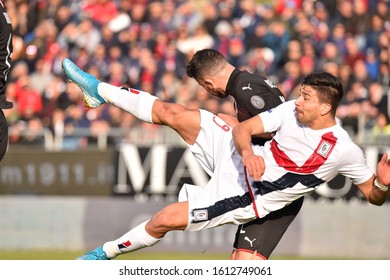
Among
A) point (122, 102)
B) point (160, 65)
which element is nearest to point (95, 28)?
point (160, 65)

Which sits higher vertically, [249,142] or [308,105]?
[308,105]

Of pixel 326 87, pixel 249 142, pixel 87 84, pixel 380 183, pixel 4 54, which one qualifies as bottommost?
pixel 380 183

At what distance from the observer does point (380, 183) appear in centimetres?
804

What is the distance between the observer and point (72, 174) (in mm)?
16312

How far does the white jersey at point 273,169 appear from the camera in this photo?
7965 mm

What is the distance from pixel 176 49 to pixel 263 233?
10.3m

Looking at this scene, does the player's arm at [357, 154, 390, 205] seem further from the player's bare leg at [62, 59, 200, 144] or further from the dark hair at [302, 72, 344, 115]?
the player's bare leg at [62, 59, 200, 144]

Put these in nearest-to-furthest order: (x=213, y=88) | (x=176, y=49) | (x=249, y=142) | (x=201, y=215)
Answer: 1. (x=249, y=142)
2. (x=201, y=215)
3. (x=213, y=88)
4. (x=176, y=49)

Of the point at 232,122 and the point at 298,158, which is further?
the point at 232,122

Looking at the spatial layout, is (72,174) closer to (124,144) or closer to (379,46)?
(124,144)

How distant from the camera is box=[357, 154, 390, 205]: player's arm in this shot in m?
8.02

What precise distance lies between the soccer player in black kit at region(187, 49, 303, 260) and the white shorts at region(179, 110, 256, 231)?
24cm

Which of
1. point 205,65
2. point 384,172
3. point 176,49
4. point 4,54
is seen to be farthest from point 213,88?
point 176,49

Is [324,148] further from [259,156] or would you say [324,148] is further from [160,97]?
[160,97]
